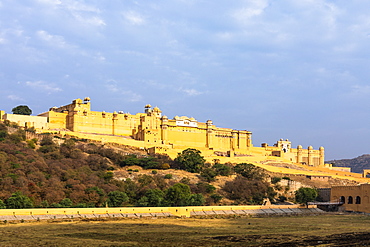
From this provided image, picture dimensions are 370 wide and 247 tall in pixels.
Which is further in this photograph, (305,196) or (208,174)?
(208,174)

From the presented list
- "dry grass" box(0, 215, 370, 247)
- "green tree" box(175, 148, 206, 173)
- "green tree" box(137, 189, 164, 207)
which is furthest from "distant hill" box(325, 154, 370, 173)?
"dry grass" box(0, 215, 370, 247)

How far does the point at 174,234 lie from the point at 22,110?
2121 inches

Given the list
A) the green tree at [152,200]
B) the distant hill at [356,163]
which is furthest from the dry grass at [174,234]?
the distant hill at [356,163]

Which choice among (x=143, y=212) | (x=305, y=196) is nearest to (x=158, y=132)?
(x=305, y=196)

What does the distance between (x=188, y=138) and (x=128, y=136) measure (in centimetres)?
1019

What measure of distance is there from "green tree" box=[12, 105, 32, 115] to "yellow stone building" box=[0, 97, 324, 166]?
3114 millimetres

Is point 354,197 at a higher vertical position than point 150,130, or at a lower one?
lower

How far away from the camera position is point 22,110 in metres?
73.9

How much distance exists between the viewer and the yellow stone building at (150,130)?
2643 inches

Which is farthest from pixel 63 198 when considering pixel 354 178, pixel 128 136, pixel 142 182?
pixel 354 178

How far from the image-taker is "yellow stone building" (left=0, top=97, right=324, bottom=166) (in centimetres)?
6712

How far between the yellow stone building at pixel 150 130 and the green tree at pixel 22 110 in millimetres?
3114

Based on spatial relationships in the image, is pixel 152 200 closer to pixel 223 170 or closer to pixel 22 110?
pixel 223 170

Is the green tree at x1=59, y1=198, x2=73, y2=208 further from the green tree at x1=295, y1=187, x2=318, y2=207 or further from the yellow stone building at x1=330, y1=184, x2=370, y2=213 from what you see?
the yellow stone building at x1=330, y1=184, x2=370, y2=213
